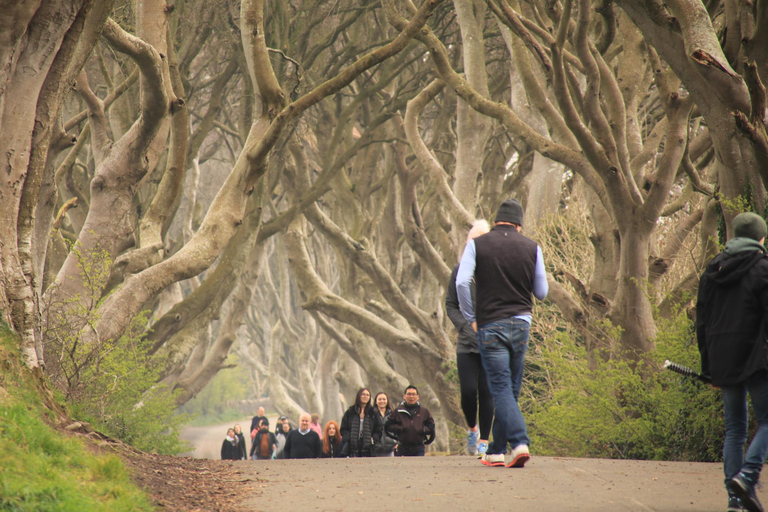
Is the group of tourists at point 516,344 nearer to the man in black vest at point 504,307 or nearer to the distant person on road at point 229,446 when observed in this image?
the man in black vest at point 504,307

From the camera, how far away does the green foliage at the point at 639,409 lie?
25.1ft

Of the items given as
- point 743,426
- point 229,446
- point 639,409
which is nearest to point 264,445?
point 229,446

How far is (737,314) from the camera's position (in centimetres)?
430

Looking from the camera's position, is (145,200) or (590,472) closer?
(590,472)

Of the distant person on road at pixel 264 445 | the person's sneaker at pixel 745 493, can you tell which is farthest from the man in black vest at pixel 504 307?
the distant person on road at pixel 264 445

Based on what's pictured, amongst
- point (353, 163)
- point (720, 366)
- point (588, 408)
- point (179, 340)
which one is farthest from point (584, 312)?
point (353, 163)

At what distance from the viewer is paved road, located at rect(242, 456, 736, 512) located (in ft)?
14.5

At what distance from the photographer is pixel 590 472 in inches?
235

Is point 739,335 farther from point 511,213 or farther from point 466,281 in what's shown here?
point 511,213

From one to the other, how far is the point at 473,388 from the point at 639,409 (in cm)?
321

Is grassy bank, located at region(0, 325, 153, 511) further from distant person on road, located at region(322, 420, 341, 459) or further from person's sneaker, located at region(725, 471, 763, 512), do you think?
distant person on road, located at region(322, 420, 341, 459)

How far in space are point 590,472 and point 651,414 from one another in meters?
2.99

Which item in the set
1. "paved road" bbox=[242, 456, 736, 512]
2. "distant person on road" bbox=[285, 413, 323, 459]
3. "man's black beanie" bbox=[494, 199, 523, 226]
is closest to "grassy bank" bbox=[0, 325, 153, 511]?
"paved road" bbox=[242, 456, 736, 512]

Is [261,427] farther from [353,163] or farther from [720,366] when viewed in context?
[720,366]
